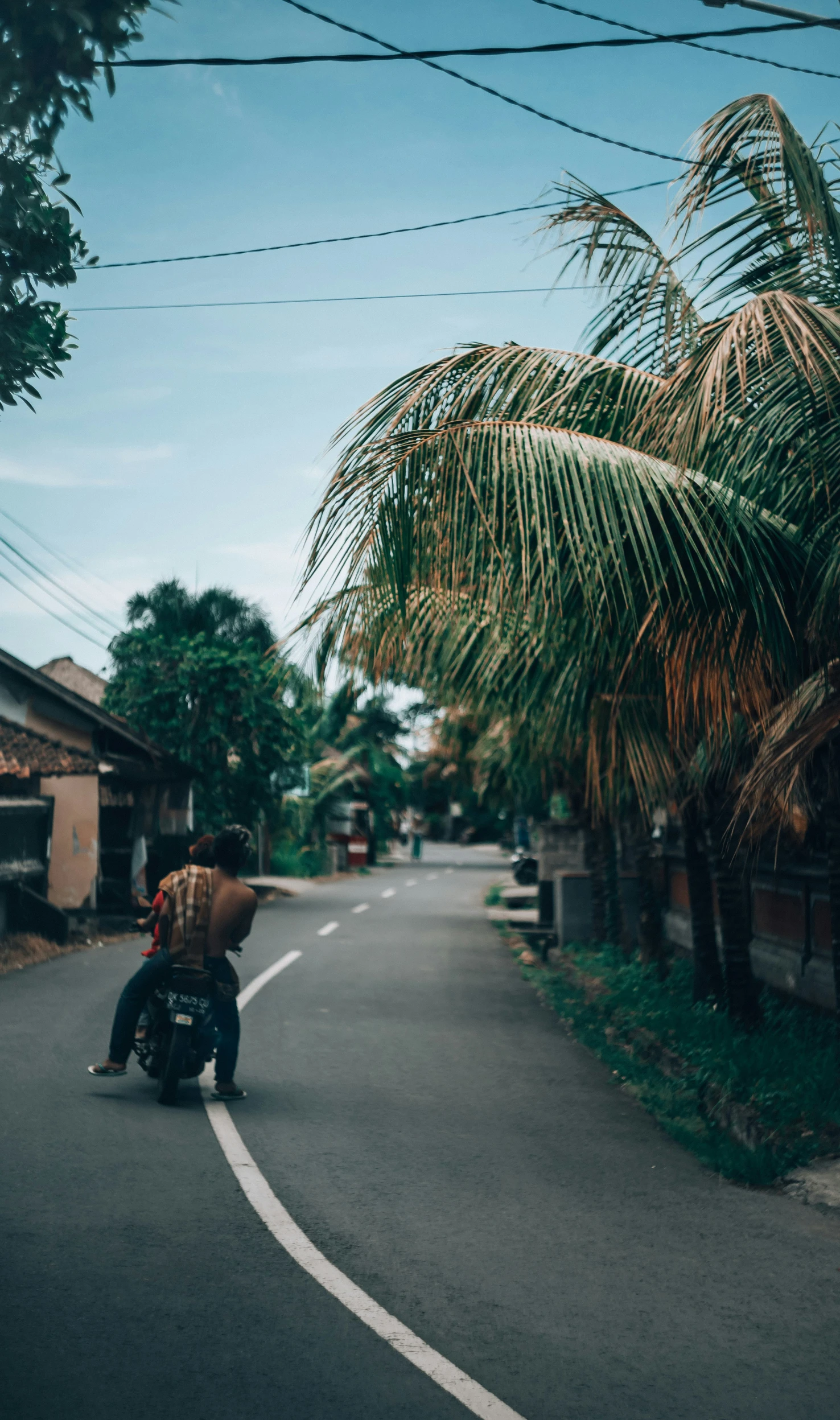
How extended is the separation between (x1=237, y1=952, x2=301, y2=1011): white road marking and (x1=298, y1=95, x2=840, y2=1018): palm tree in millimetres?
6170

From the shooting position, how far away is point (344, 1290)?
15.6 ft

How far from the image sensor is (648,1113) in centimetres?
834

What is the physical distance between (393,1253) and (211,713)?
72.8ft

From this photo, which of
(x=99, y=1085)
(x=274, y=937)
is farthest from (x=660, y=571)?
(x=274, y=937)

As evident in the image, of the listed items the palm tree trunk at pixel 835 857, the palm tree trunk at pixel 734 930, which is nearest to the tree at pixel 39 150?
the palm tree trunk at pixel 835 857

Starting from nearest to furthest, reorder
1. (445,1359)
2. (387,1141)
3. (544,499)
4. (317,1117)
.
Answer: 1. (445,1359)
2. (544,499)
3. (387,1141)
4. (317,1117)

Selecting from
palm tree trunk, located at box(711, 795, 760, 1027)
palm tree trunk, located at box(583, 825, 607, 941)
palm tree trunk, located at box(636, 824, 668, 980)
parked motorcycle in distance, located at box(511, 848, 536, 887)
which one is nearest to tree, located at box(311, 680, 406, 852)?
parked motorcycle in distance, located at box(511, 848, 536, 887)

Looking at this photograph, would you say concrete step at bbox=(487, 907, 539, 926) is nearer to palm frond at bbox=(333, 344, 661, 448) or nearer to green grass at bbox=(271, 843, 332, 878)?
green grass at bbox=(271, 843, 332, 878)

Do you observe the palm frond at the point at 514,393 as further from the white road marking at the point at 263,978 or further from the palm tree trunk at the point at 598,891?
the palm tree trunk at the point at 598,891

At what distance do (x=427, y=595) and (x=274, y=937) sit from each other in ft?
44.2

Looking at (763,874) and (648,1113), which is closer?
(648,1113)

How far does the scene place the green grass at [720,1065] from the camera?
6.93 m

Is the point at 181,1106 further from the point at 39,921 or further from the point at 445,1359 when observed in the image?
the point at 39,921

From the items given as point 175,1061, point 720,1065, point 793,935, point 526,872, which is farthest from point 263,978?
point 526,872
